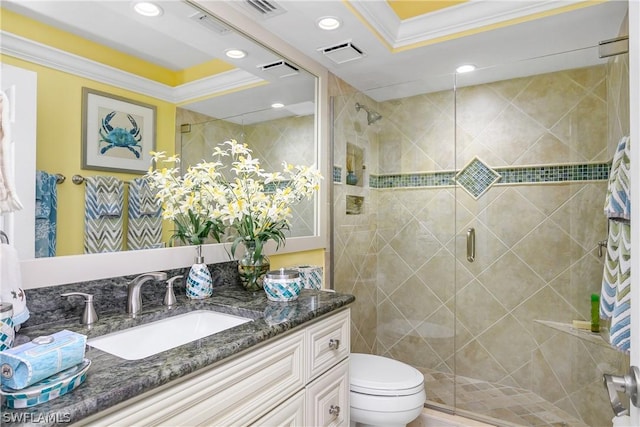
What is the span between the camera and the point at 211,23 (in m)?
1.64

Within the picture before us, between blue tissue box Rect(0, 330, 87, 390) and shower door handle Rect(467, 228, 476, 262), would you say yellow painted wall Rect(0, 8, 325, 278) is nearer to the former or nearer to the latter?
blue tissue box Rect(0, 330, 87, 390)

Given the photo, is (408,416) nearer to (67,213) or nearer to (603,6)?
(67,213)

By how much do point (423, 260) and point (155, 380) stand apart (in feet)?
7.11

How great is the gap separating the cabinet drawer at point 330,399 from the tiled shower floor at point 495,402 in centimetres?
108

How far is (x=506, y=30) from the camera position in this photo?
1991 mm

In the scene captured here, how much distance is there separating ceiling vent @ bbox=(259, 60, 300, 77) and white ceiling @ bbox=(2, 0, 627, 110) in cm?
3

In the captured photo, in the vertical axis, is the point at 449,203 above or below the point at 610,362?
above

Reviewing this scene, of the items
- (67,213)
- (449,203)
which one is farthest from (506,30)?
(67,213)

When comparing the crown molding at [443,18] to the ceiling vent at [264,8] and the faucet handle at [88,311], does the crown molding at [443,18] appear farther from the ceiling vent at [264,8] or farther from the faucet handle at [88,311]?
the faucet handle at [88,311]

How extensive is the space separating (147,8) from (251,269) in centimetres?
112

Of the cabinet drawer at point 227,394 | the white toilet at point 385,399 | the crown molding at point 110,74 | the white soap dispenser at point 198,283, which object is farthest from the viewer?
the white toilet at point 385,399

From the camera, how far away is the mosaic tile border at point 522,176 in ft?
6.85

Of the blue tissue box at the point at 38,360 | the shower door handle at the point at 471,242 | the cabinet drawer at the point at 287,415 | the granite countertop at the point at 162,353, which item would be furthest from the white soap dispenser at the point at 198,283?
the shower door handle at the point at 471,242

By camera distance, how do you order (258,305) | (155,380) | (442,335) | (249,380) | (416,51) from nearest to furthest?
1. (155,380)
2. (249,380)
3. (258,305)
4. (416,51)
5. (442,335)
